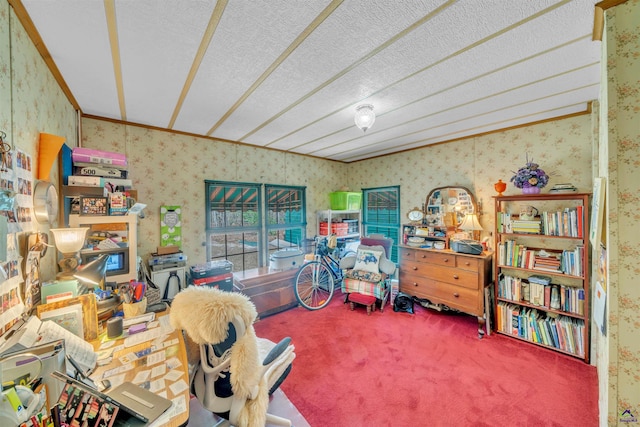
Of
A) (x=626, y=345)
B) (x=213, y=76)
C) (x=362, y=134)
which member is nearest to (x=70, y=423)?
(x=213, y=76)

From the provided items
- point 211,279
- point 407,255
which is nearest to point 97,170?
point 211,279

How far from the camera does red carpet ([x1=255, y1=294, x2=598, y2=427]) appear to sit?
5.89 ft

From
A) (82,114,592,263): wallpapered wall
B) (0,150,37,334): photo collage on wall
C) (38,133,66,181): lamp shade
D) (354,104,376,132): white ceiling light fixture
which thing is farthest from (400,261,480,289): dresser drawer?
(38,133,66,181): lamp shade

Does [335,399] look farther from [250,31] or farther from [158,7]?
[158,7]

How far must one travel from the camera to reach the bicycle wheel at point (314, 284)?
373 centimetres

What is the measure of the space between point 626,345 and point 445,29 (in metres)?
1.79

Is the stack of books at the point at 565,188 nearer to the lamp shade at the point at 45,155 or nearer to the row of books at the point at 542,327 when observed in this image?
the row of books at the point at 542,327

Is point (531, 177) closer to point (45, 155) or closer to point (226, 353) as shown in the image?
point (226, 353)

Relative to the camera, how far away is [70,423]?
761mm

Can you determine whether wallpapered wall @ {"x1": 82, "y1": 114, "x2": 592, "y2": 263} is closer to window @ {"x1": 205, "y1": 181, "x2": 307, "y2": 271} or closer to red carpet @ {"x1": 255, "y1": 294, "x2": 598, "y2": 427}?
window @ {"x1": 205, "y1": 181, "x2": 307, "y2": 271}

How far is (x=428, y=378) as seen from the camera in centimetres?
216

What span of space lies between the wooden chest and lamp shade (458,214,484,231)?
93.8 inches

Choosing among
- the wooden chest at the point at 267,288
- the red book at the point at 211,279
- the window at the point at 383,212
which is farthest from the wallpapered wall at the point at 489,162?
the red book at the point at 211,279

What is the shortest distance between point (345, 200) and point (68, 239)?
3697 mm
